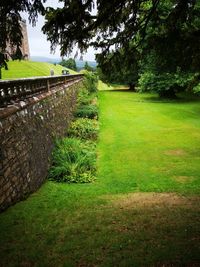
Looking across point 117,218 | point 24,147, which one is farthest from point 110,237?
point 24,147

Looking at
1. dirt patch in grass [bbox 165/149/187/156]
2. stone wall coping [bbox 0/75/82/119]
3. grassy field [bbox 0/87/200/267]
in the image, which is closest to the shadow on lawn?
grassy field [bbox 0/87/200/267]

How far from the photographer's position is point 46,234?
5992mm

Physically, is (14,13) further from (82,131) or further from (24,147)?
(82,131)

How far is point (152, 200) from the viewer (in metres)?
8.45

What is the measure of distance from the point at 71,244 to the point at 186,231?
2221mm

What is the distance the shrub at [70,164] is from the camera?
10.5 meters

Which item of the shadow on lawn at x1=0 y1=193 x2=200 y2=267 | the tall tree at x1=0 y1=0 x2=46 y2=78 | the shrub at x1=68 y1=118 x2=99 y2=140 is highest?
the tall tree at x1=0 y1=0 x2=46 y2=78

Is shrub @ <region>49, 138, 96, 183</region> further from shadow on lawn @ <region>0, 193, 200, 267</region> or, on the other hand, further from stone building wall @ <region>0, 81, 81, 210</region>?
shadow on lawn @ <region>0, 193, 200, 267</region>

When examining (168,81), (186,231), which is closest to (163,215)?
(186,231)

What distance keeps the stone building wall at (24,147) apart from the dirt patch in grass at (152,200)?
7.76 ft

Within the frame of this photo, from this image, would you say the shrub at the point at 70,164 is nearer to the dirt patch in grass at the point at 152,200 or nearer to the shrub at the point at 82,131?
the dirt patch in grass at the point at 152,200

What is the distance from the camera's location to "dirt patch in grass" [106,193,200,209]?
7.98 metres

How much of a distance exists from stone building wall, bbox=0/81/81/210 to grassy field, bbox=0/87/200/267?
0.38m

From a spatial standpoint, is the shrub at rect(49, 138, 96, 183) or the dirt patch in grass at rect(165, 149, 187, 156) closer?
the shrub at rect(49, 138, 96, 183)
